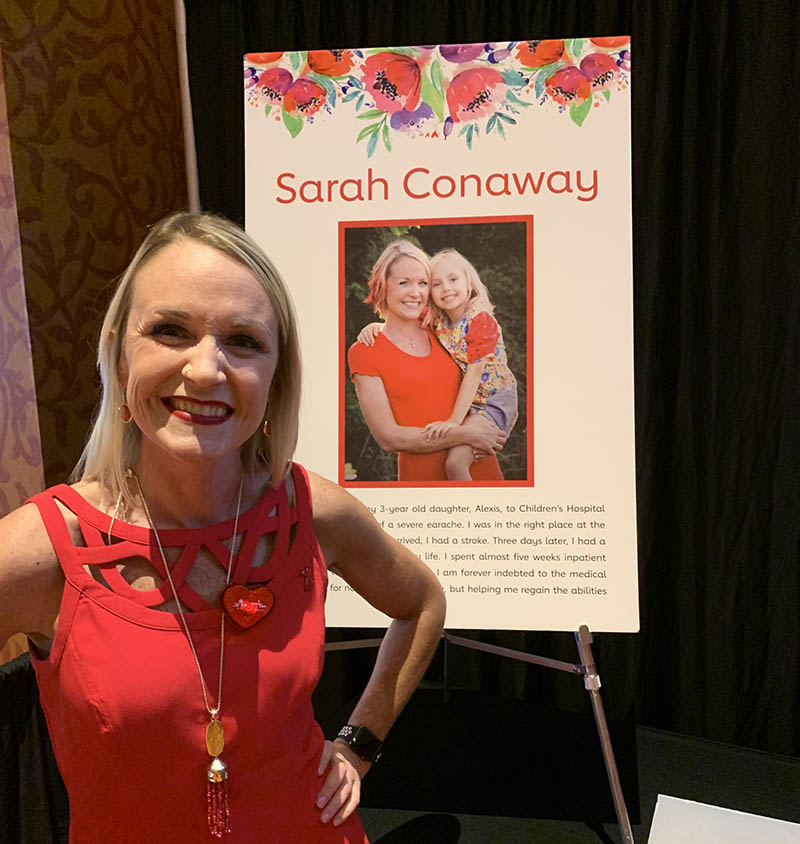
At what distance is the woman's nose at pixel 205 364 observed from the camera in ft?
3.02

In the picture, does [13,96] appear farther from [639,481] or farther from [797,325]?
[797,325]

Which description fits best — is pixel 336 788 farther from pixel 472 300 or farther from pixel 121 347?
pixel 472 300

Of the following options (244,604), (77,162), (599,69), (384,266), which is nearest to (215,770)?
A: (244,604)

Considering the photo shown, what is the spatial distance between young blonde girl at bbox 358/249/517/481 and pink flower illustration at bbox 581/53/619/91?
447 millimetres

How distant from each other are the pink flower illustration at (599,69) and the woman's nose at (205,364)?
1.09 metres

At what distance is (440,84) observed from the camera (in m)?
1.65

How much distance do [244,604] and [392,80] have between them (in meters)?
1.18

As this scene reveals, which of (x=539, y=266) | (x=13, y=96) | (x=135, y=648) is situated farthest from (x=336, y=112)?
(x=135, y=648)

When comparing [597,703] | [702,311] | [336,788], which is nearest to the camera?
[336,788]

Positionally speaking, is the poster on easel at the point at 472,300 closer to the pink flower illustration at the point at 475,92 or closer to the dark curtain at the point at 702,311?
the pink flower illustration at the point at 475,92

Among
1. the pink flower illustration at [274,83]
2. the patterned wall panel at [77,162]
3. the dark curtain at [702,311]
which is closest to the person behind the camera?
the pink flower illustration at [274,83]

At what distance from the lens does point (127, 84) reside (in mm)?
2395

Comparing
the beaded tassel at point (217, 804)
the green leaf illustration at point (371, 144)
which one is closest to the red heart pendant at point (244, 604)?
the beaded tassel at point (217, 804)

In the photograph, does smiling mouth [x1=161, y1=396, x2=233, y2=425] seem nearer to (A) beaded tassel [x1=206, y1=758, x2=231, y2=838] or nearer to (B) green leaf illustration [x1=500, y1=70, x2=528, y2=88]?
(A) beaded tassel [x1=206, y1=758, x2=231, y2=838]
